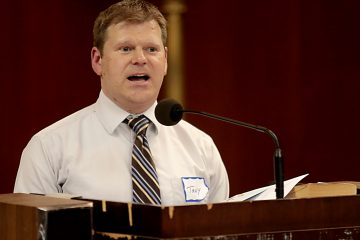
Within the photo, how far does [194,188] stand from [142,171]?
155 millimetres

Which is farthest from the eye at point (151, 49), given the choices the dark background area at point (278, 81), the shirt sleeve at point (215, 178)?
the dark background area at point (278, 81)

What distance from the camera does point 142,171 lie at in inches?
72.1

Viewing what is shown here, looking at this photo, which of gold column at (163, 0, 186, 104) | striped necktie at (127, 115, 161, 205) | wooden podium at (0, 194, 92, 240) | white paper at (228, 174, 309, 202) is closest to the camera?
wooden podium at (0, 194, 92, 240)

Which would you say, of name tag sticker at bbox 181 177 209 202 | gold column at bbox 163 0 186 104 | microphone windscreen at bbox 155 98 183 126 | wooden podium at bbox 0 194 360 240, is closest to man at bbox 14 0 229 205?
name tag sticker at bbox 181 177 209 202

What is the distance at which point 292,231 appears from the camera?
1325mm

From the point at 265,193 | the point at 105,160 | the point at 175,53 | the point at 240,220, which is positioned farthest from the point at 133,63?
the point at 175,53

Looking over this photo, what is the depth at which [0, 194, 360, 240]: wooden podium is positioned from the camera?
1230 mm

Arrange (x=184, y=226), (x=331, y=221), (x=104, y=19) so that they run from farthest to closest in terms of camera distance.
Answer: (x=104, y=19) → (x=331, y=221) → (x=184, y=226)

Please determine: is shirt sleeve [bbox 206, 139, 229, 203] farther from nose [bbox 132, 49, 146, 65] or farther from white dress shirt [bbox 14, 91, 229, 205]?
nose [bbox 132, 49, 146, 65]

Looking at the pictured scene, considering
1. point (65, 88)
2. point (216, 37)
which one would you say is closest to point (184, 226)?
point (65, 88)

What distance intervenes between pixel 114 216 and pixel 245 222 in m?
0.22

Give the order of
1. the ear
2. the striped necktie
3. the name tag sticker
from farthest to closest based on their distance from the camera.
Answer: the ear → the name tag sticker → the striped necktie

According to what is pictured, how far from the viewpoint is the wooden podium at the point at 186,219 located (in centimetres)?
123

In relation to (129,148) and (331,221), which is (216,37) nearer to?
(129,148)
